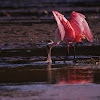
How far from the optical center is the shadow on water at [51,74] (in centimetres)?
900

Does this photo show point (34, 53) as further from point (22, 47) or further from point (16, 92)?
point (16, 92)

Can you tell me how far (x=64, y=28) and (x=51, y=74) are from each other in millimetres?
2551

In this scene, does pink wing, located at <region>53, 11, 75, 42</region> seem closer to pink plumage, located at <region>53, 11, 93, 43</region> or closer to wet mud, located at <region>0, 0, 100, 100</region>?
pink plumage, located at <region>53, 11, 93, 43</region>

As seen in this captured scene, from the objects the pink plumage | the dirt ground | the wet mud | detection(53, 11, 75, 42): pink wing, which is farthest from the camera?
the dirt ground

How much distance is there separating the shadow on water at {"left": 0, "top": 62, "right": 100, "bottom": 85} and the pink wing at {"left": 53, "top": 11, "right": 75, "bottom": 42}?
41.4 inches

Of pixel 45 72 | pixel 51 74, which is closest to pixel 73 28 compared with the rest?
pixel 45 72

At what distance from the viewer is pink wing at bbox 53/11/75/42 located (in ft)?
38.7

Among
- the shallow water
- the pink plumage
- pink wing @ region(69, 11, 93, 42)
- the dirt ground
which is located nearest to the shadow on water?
the shallow water

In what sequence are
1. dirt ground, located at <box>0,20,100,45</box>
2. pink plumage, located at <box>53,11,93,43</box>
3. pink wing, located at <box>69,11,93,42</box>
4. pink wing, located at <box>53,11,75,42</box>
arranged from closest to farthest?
pink wing, located at <box>53,11,75,42</box> < pink plumage, located at <box>53,11,93,43</box> < pink wing, located at <box>69,11,93,42</box> < dirt ground, located at <box>0,20,100,45</box>

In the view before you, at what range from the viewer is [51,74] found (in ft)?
32.1

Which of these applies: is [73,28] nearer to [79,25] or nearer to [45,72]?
[79,25]

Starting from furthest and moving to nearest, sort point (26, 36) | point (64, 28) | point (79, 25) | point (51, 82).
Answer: point (26, 36), point (79, 25), point (64, 28), point (51, 82)

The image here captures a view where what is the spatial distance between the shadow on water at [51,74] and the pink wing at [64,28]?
105 centimetres

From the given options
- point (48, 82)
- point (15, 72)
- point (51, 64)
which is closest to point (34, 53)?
point (51, 64)
